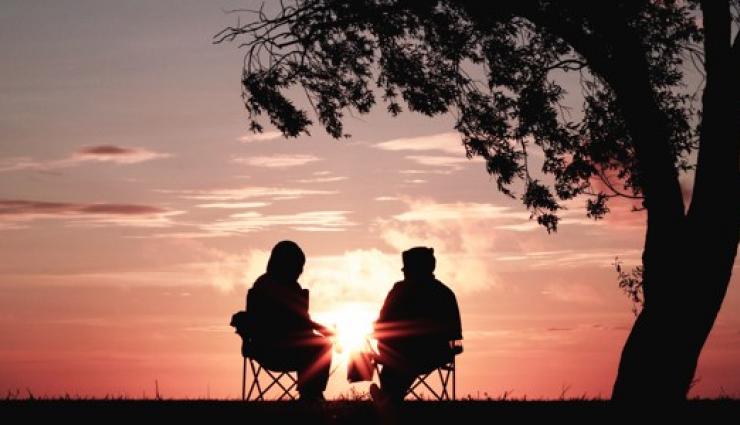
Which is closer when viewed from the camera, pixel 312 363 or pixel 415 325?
pixel 415 325

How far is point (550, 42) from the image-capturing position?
13688 millimetres

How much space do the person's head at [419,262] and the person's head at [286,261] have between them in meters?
1.14

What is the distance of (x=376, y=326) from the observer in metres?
11.0

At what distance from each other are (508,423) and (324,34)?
6.05 metres

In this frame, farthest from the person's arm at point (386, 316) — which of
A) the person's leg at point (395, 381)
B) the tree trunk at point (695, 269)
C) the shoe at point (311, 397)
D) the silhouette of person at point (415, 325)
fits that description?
the tree trunk at point (695, 269)

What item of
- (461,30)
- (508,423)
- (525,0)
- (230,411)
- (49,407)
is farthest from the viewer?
(461,30)

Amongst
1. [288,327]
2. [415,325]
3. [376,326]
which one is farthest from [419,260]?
[288,327]

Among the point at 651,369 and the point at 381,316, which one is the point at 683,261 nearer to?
the point at 651,369

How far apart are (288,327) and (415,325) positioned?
143 centimetres

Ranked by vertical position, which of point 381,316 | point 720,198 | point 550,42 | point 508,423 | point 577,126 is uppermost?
point 550,42

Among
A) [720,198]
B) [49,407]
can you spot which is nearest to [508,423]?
[720,198]

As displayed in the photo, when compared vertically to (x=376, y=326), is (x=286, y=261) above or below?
above

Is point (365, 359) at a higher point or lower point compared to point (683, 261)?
lower

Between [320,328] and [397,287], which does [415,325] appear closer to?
[397,287]
